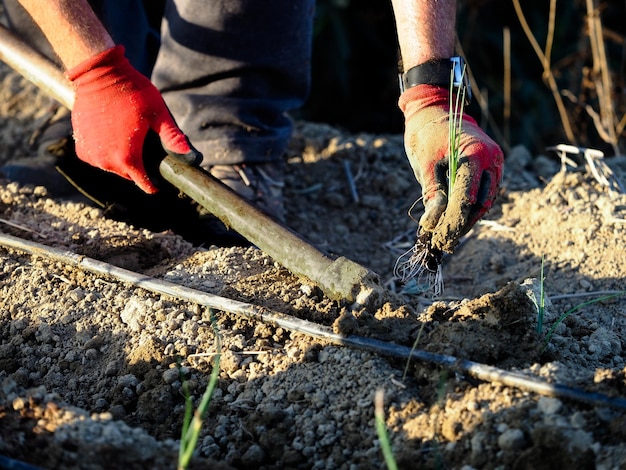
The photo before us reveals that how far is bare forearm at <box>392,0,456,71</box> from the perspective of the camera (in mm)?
2107

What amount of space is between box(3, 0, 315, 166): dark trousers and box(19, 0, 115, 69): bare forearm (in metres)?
0.65

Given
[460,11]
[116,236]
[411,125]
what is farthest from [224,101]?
[460,11]

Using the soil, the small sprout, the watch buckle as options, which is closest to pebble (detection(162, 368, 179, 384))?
the soil

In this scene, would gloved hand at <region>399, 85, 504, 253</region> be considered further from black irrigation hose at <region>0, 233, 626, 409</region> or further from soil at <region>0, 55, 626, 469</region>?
black irrigation hose at <region>0, 233, 626, 409</region>

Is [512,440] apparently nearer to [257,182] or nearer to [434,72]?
[434,72]

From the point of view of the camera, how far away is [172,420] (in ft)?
5.86

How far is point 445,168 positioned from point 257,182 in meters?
1.03

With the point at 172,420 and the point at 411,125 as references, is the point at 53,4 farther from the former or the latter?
the point at 172,420

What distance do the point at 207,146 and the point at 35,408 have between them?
1471 mm

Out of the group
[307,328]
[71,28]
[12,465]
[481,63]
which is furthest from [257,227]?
[481,63]

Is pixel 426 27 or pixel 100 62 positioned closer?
pixel 426 27

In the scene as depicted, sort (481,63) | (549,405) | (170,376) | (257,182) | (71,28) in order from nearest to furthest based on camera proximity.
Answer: (549,405) < (170,376) < (71,28) < (257,182) < (481,63)

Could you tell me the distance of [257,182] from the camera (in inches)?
114

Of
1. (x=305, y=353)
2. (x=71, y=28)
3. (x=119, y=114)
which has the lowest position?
(x=305, y=353)
